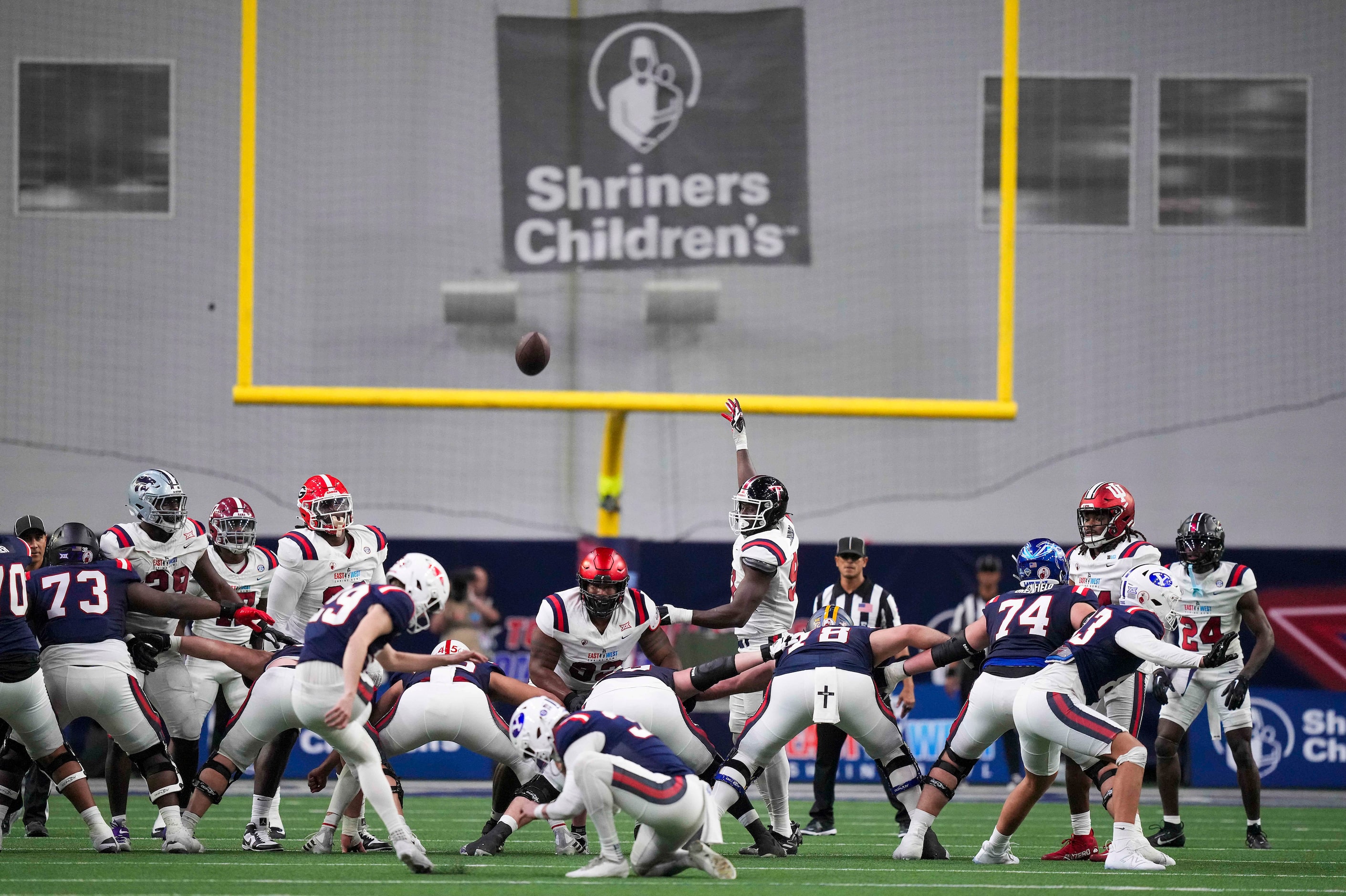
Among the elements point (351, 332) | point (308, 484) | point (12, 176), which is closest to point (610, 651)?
point (308, 484)

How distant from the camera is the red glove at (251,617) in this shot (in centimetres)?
746

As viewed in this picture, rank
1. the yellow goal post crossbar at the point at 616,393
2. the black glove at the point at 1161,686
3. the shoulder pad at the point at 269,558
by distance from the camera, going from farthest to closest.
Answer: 1. the yellow goal post crossbar at the point at 616,393
2. the shoulder pad at the point at 269,558
3. the black glove at the point at 1161,686

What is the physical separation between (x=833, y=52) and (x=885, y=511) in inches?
206

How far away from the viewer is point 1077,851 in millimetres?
7320

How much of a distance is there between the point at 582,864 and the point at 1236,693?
3.60m

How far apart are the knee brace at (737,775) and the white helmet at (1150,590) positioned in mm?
1879

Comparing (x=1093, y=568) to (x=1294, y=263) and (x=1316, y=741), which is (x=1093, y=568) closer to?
(x=1316, y=741)

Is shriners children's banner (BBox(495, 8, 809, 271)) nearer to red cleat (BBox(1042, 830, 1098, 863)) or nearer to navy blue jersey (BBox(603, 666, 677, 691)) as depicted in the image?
navy blue jersey (BBox(603, 666, 677, 691))

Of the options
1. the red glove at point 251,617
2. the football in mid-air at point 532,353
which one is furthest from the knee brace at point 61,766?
the football in mid-air at point 532,353

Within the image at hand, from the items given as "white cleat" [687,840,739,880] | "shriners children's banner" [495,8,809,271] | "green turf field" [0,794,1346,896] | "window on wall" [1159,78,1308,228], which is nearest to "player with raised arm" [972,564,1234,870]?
"green turf field" [0,794,1346,896]

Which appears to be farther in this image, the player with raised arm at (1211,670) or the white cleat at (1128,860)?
the player with raised arm at (1211,670)

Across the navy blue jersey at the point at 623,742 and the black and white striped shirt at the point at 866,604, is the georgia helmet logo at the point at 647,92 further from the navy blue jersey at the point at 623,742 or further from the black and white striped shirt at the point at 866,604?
the navy blue jersey at the point at 623,742

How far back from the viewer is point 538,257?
35.3ft

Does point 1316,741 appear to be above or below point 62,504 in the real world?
below
